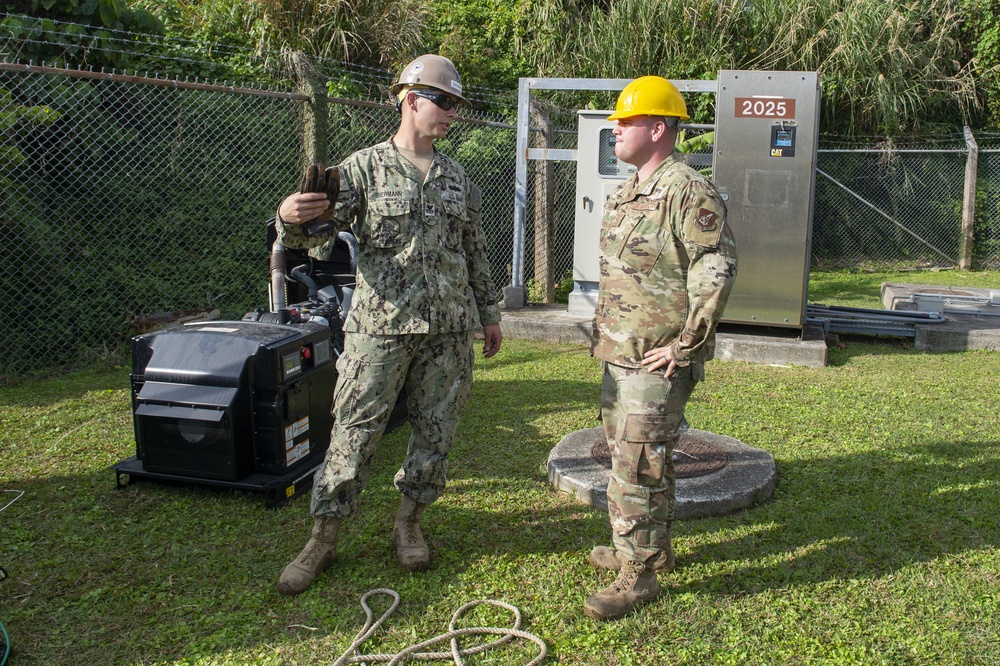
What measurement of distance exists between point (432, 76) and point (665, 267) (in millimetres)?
1164

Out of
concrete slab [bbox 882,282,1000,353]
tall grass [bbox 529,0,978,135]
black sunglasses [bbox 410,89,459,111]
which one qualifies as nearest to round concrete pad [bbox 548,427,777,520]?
black sunglasses [bbox 410,89,459,111]

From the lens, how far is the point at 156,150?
7547 mm

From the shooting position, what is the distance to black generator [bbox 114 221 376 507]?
4.02 metres

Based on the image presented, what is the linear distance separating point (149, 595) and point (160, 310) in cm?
493

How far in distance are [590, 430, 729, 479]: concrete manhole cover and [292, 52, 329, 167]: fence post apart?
4.66 meters

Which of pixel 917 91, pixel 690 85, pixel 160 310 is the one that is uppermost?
pixel 917 91

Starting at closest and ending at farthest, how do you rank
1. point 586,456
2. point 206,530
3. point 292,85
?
1. point 206,530
2. point 586,456
3. point 292,85

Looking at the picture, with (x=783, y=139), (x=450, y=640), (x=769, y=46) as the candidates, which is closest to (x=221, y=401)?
(x=450, y=640)

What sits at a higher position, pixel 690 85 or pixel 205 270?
pixel 690 85

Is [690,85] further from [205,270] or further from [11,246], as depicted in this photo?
[11,246]

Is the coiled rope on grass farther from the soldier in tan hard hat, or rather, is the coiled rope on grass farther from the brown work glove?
the brown work glove

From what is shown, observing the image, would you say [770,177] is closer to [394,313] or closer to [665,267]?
[665,267]

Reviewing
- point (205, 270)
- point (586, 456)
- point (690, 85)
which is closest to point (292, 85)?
point (205, 270)

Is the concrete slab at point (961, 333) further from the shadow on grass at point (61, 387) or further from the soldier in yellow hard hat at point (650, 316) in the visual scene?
the shadow on grass at point (61, 387)
